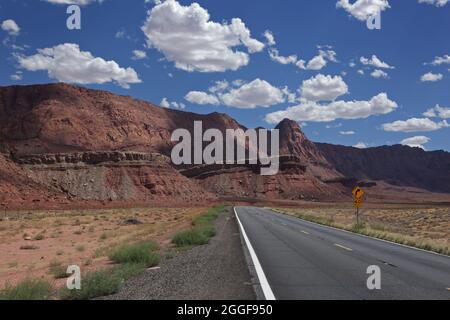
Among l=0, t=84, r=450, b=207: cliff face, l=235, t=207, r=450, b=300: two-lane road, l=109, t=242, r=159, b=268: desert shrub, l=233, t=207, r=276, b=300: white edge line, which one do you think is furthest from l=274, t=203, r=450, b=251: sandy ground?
l=0, t=84, r=450, b=207: cliff face

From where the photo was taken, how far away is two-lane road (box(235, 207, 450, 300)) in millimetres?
9102

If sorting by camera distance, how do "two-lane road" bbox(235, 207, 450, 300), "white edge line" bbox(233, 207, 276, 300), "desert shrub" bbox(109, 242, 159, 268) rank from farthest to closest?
"desert shrub" bbox(109, 242, 159, 268), "two-lane road" bbox(235, 207, 450, 300), "white edge line" bbox(233, 207, 276, 300)

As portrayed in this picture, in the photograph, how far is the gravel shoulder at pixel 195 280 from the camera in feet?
29.0

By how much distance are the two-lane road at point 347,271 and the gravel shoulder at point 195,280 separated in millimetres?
580

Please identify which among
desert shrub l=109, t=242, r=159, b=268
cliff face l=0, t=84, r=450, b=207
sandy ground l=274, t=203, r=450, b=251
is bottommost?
sandy ground l=274, t=203, r=450, b=251

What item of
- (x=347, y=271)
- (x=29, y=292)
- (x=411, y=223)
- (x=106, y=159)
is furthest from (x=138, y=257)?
(x=106, y=159)

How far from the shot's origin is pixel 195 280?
10609 mm

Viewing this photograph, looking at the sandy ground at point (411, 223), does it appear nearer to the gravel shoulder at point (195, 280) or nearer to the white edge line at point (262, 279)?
the white edge line at point (262, 279)

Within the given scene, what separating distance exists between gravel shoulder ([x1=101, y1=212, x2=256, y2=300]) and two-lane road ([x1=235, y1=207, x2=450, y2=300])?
22.9 inches

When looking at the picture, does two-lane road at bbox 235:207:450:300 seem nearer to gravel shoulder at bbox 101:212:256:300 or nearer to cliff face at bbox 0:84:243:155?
gravel shoulder at bbox 101:212:256:300

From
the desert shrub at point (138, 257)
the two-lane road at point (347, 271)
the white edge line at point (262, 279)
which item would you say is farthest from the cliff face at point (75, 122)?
the white edge line at point (262, 279)

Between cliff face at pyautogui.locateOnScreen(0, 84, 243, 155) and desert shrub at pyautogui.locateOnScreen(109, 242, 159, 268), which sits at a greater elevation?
cliff face at pyautogui.locateOnScreen(0, 84, 243, 155)

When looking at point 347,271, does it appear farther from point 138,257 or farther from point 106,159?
point 106,159

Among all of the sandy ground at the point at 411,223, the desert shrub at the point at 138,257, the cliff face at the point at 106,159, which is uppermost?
the cliff face at the point at 106,159
